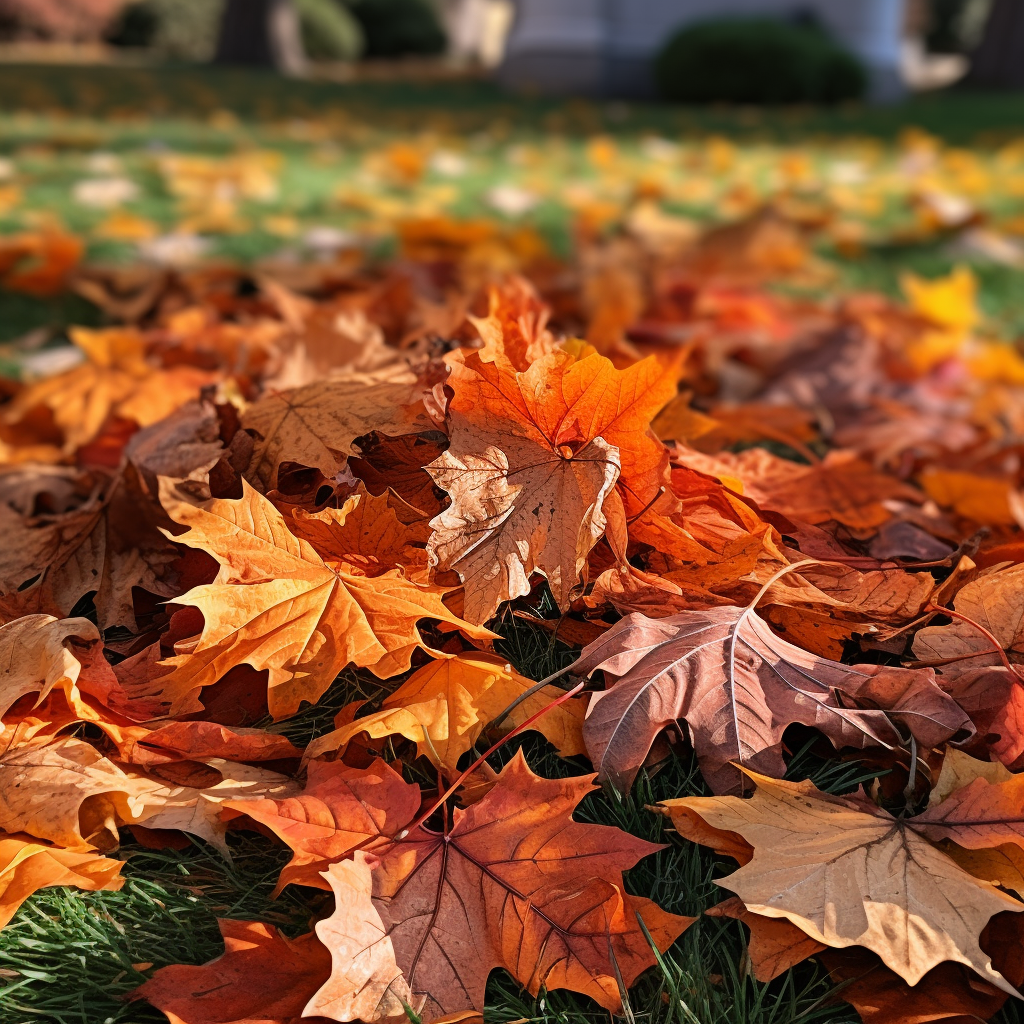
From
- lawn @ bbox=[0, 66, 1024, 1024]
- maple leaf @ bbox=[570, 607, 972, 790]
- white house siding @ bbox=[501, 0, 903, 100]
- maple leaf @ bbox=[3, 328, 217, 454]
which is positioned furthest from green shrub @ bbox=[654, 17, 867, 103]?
maple leaf @ bbox=[570, 607, 972, 790]

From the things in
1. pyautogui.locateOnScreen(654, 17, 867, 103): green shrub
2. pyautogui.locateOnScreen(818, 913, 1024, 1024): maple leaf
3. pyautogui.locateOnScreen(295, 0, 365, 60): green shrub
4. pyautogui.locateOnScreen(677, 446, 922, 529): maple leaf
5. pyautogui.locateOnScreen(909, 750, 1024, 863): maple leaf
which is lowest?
pyautogui.locateOnScreen(818, 913, 1024, 1024): maple leaf

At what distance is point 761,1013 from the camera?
924 millimetres

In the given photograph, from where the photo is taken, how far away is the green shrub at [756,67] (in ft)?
37.4

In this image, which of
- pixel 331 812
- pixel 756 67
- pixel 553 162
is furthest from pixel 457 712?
pixel 756 67

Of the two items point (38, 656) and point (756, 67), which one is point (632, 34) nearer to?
point (756, 67)

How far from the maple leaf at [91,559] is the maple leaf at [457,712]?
0.40m

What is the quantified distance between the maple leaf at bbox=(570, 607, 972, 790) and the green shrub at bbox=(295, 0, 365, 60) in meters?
23.3

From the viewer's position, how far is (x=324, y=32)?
70.9 feet

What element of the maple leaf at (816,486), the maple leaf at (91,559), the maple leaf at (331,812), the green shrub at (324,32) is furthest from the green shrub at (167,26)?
the maple leaf at (331,812)

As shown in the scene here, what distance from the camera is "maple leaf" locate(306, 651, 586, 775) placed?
110 centimetres

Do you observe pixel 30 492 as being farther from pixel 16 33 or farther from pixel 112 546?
pixel 16 33

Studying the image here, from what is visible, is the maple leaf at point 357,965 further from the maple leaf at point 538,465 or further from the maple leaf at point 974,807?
the maple leaf at point 974,807

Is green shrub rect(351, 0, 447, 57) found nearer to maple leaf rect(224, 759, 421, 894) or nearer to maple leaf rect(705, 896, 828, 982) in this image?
maple leaf rect(224, 759, 421, 894)

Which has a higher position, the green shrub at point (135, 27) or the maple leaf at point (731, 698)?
the green shrub at point (135, 27)
